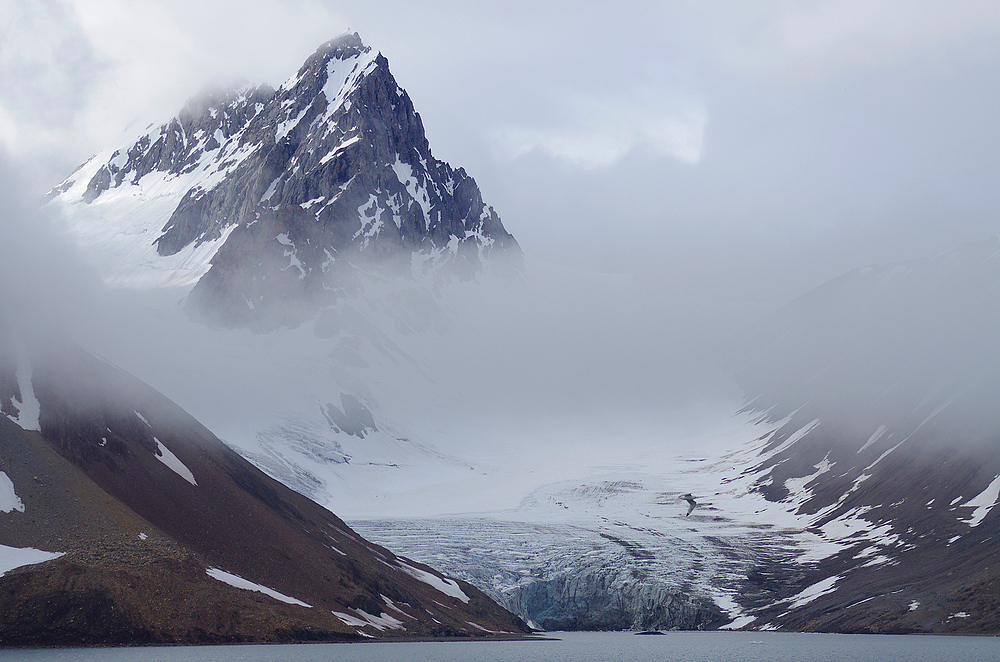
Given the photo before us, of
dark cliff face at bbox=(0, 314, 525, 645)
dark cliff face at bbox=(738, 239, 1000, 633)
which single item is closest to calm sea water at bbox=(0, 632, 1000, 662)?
dark cliff face at bbox=(0, 314, 525, 645)

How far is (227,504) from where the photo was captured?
319ft

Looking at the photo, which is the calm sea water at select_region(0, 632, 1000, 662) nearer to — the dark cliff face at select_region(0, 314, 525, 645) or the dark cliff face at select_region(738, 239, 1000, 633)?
the dark cliff face at select_region(0, 314, 525, 645)

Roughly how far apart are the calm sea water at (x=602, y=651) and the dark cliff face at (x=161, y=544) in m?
3.35

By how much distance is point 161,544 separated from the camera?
79.5 meters

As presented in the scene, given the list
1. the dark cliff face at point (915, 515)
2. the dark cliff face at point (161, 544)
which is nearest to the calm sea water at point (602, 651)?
the dark cliff face at point (161, 544)

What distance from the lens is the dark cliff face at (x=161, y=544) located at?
70.7 meters

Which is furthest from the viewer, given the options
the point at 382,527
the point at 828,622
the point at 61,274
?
the point at 61,274

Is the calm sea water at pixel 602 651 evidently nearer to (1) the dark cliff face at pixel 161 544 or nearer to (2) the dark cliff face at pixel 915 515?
(1) the dark cliff face at pixel 161 544

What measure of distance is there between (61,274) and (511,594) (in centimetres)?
10895

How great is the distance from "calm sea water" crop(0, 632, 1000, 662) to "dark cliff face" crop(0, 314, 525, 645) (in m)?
3.35

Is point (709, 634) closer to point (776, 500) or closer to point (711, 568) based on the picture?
point (711, 568)

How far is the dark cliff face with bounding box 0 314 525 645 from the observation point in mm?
70688

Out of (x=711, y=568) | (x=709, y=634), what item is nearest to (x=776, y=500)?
(x=711, y=568)

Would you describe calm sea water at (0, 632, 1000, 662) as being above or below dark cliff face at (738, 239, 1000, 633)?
below
